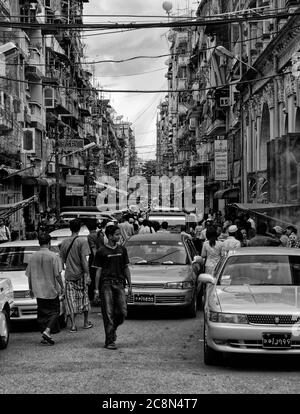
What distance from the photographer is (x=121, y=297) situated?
36.5 feet

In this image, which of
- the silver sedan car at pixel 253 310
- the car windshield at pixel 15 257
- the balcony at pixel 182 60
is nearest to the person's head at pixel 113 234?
the silver sedan car at pixel 253 310

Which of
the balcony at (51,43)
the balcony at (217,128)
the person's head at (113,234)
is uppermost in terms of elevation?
the balcony at (51,43)

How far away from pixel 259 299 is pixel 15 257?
21.1 ft

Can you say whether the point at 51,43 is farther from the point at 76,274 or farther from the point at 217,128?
the point at 76,274

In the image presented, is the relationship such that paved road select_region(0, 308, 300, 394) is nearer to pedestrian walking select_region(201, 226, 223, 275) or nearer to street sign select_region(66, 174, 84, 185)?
pedestrian walking select_region(201, 226, 223, 275)

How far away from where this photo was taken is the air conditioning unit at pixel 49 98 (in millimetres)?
59312

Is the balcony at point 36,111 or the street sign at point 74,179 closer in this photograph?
the balcony at point 36,111

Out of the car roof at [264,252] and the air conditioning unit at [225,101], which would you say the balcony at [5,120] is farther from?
the car roof at [264,252]

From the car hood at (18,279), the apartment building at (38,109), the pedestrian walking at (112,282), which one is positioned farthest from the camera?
the apartment building at (38,109)

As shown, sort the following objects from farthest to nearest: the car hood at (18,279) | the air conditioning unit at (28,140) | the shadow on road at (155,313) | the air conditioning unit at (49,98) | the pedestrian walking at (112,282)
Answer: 1. the air conditioning unit at (49,98)
2. the air conditioning unit at (28,140)
3. the shadow on road at (155,313)
4. the car hood at (18,279)
5. the pedestrian walking at (112,282)

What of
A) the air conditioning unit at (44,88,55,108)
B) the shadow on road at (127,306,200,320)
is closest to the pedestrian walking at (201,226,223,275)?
the shadow on road at (127,306,200,320)

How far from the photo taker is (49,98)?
59562 mm

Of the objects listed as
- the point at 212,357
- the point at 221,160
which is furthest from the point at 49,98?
the point at 212,357
